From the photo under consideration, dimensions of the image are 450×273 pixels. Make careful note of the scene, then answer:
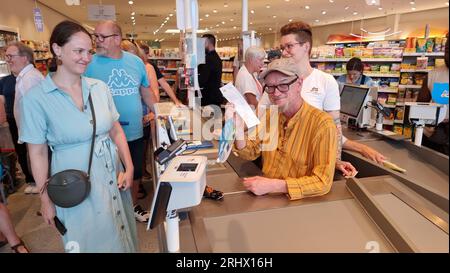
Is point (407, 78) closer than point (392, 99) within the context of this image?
Yes

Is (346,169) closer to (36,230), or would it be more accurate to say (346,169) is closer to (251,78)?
(251,78)

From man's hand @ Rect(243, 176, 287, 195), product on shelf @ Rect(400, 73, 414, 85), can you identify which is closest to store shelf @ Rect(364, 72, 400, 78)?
product on shelf @ Rect(400, 73, 414, 85)

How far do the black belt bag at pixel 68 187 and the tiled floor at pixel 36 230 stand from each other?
1.40 m

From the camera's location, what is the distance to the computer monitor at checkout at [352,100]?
3172 millimetres

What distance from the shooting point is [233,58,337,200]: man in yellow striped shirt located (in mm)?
1466

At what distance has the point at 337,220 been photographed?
1.21m

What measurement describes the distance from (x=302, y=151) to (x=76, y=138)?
3.88 feet

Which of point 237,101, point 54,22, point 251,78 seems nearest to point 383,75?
point 251,78

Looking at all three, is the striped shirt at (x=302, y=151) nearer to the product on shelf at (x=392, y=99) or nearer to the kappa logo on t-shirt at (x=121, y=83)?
the kappa logo on t-shirt at (x=121, y=83)

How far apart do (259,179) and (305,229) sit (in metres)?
0.43

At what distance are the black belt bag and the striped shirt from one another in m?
0.91

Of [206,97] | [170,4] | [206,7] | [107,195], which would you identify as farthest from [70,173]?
[206,7]

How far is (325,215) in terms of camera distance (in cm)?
126
